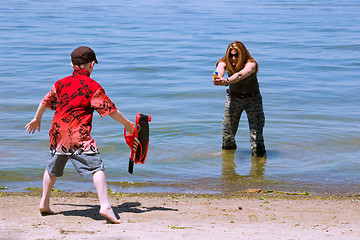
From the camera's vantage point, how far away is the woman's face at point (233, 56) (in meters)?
8.21

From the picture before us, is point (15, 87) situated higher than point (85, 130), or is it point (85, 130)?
point (85, 130)

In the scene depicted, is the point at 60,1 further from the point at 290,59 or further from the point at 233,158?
the point at 233,158

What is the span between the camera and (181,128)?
11141mm

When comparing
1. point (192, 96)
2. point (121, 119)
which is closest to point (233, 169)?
point (121, 119)

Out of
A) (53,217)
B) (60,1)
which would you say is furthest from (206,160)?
(60,1)

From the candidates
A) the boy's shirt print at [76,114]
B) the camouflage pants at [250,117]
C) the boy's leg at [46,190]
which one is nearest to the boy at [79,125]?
the boy's shirt print at [76,114]

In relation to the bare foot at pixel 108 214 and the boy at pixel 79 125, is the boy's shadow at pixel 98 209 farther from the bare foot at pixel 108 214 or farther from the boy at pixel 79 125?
the boy at pixel 79 125

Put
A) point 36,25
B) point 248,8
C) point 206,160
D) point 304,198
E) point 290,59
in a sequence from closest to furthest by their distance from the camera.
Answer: point 304,198 < point 206,160 < point 290,59 < point 36,25 < point 248,8

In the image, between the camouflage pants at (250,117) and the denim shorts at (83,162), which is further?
the camouflage pants at (250,117)

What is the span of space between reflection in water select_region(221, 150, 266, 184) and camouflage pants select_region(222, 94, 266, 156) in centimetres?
20

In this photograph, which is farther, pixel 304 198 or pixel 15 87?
pixel 15 87

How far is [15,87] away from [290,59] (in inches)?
343

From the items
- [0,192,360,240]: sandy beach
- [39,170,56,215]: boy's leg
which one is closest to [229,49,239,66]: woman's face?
[0,192,360,240]: sandy beach

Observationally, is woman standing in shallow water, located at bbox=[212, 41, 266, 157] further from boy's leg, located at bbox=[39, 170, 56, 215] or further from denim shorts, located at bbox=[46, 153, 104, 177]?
boy's leg, located at bbox=[39, 170, 56, 215]
